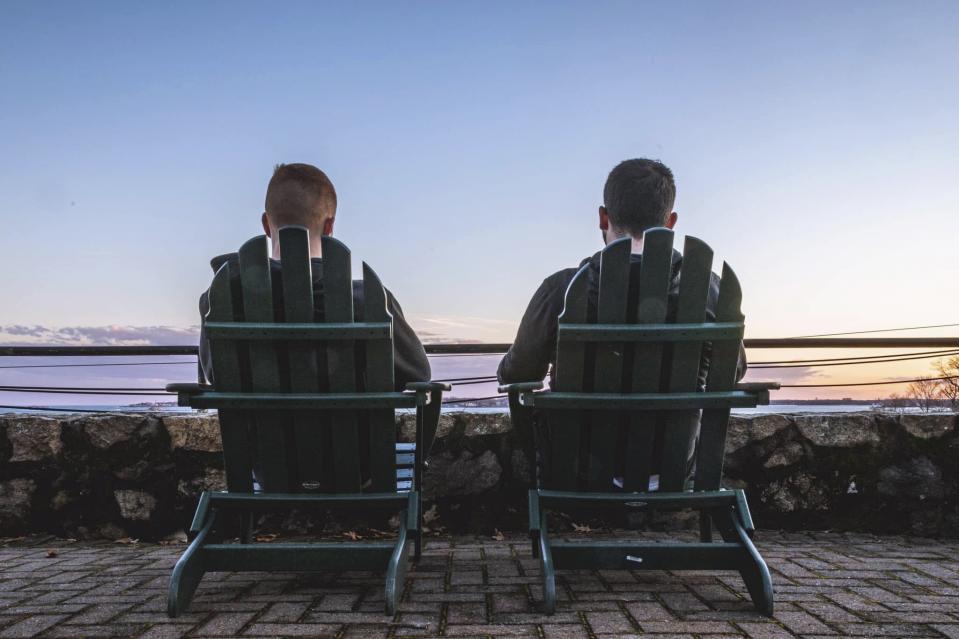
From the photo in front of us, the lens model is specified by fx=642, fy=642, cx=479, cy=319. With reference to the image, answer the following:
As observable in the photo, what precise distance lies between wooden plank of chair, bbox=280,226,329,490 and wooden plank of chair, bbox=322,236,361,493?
2.1 inches

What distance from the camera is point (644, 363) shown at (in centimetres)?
224

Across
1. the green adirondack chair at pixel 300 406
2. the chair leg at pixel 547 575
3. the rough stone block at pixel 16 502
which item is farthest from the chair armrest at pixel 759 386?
the rough stone block at pixel 16 502

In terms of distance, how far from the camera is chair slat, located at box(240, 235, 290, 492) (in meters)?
2.23

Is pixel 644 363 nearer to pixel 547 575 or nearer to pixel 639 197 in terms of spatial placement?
pixel 639 197

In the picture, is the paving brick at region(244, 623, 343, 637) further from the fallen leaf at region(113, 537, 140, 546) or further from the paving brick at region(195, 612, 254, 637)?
the fallen leaf at region(113, 537, 140, 546)

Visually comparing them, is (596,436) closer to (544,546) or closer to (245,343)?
(544,546)

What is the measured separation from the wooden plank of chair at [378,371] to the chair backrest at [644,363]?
1.93 ft

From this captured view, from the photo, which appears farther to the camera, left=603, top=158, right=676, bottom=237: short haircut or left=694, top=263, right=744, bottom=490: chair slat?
left=603, top=158, right=676, bottom=237: short haircut

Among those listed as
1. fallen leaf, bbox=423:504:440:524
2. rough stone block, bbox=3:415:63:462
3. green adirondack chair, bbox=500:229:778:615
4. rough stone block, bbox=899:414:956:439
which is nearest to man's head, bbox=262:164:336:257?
green adirondack chair, bbox=500:229:778:615

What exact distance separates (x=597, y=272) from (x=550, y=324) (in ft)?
0.86

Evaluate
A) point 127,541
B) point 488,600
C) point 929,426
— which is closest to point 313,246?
point 488,600

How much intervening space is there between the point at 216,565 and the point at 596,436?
57.5 inches

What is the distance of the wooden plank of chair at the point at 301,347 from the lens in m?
2.21

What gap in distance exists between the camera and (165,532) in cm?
355
